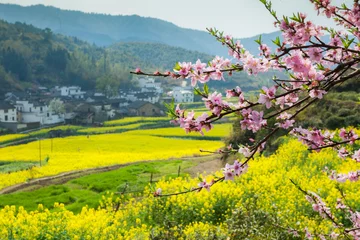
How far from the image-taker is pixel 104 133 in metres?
62.7

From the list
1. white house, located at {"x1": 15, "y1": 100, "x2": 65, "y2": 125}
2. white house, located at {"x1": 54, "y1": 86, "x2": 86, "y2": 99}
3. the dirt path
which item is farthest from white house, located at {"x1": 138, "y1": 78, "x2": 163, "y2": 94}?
the dirt path

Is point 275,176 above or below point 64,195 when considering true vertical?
above

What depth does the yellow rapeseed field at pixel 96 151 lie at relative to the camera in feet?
103

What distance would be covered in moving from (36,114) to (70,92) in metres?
35.3

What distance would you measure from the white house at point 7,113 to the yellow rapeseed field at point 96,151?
26147 mm

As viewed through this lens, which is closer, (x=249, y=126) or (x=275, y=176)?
(x=249, y=126)

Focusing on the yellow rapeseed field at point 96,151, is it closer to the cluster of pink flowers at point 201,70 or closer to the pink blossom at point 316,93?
the cluster of pink flowers at point 201,70

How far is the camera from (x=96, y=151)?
44.2 metres

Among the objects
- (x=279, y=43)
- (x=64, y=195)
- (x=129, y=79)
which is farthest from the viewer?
(x=129, y=79)

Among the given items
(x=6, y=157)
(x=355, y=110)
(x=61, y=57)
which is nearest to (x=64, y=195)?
(x=355, y=110)

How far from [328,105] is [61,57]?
11452 centimetres

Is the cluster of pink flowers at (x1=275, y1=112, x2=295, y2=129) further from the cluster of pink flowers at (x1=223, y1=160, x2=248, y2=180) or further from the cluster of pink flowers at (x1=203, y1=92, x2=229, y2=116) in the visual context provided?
the cluster of pink flowers at (x1=203, y1=92, x2=229, y2=116)

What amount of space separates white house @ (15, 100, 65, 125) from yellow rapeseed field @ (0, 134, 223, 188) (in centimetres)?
2604

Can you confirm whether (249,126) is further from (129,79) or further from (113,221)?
(129,79)
